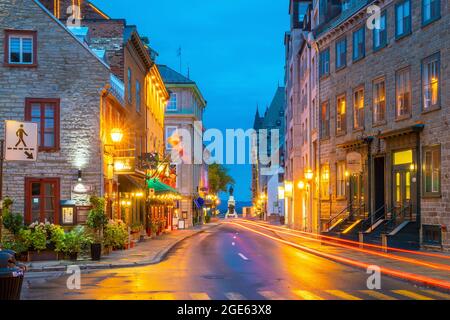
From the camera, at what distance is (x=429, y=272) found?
1959 centimetres

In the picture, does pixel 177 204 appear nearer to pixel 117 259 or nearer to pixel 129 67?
pixel 129 67

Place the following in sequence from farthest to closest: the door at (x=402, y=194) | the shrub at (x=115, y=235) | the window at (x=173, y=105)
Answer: the window at (x=173, y=105), the door at (x=402, y=194), the shrub at (x=115, y=235)

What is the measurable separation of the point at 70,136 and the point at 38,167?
1775 millimetres

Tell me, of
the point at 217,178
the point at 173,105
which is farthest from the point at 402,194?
the point at 217,178

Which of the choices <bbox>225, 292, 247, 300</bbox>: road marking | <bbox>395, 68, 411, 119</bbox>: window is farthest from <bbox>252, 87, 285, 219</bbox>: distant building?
<bbox>225, 292, 247, 300</bbox>: road marking

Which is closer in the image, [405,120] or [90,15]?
[405,120]

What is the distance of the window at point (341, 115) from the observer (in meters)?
39.4

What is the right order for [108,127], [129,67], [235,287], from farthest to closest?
[129,67] → [108,127] → [235,287]

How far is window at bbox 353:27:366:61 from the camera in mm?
36709


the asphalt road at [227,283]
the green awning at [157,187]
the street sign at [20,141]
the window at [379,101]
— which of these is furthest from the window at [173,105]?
the street sign at [20,141]

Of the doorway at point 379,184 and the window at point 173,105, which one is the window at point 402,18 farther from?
the window at point 173,105

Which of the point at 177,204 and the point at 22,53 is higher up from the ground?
the point at 22,53

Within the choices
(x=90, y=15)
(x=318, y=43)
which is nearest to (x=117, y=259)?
(x=90, y=15)

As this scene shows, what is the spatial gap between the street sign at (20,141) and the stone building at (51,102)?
9.11 metres
